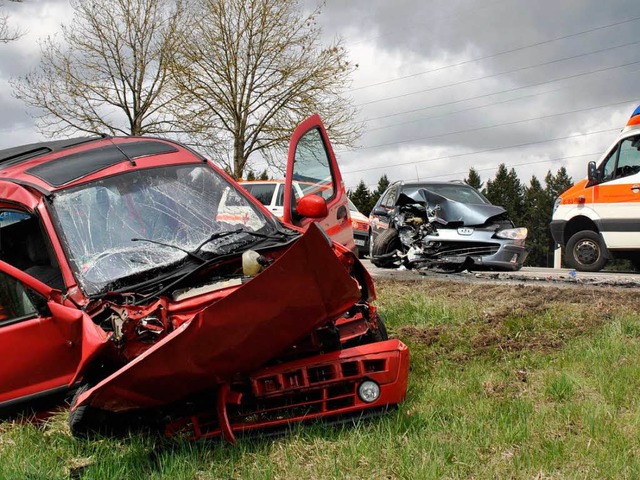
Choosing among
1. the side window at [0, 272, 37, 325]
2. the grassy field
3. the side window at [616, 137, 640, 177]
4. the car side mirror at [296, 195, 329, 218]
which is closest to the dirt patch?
the grassy field

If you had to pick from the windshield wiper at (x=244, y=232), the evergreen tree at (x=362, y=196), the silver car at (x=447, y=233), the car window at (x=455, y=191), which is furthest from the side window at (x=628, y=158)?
the evergreen tree at (x=362, y=196)

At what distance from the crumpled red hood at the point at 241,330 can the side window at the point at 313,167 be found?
2.04 m

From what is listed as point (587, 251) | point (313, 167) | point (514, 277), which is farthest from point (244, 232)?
point (587, 251)

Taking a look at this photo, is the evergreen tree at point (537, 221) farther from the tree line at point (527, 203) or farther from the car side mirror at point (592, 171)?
the car side mirror at point (592, 171)

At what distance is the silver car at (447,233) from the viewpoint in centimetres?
1109

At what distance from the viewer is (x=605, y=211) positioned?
461 inches

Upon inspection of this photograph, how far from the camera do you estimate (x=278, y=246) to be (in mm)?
3770

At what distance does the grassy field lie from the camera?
2990 millimetres

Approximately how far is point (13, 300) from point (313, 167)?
2725 mm

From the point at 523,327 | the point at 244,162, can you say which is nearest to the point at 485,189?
the point at 244,162

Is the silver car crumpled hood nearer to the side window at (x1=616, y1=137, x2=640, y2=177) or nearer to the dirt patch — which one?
the side window at (x1=616, y1=137, x2=640, y2=177)

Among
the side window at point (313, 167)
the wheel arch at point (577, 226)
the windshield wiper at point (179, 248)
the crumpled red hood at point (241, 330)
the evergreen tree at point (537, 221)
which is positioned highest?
the side window at point (313, 167)

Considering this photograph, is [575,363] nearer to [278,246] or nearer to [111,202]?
[278,246]

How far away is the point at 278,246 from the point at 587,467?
190cm
